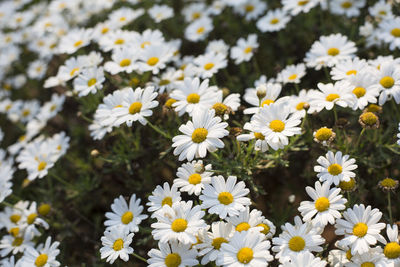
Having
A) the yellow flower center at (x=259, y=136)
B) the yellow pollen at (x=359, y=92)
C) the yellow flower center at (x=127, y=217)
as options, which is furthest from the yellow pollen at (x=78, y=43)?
the yellow pollen at (x=359, y=92)

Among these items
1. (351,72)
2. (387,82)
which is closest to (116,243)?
(351,72)

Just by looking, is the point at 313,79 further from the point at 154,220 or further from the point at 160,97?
the point at 154,220

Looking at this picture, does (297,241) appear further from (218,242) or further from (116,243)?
(116,243)

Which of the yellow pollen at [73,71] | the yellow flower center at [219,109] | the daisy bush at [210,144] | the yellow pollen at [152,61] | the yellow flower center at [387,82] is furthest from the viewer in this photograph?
the yellow pollen at [73,71]

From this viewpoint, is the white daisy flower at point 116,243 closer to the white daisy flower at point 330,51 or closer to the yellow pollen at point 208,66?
the yellow pollen at point 208,66

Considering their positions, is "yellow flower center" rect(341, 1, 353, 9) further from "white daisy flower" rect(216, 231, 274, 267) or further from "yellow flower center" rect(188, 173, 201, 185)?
"white daisy flower" rect(216, 231, 274, 267)
